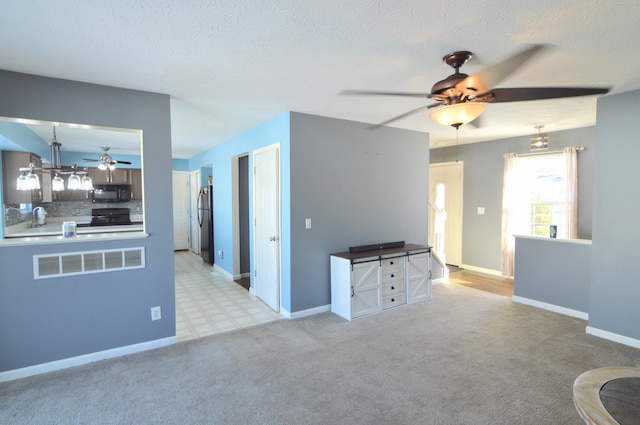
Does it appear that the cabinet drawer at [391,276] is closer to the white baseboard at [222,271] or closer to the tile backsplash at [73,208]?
the white baseboard at [222,271]

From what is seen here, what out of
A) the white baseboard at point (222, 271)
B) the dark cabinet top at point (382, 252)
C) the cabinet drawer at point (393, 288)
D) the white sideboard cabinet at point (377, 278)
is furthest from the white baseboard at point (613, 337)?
the white baseboard at point (222, 271)

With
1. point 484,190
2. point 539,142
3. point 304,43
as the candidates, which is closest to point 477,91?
point 304,43

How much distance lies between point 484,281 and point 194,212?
6687 mm

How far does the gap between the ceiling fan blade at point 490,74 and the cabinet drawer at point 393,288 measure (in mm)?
2595

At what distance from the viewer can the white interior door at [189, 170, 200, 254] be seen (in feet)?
25.2

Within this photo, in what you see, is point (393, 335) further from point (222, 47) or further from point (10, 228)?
point (10, 228)

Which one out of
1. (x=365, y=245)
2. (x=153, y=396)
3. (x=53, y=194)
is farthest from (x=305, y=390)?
(x=53, y=194)

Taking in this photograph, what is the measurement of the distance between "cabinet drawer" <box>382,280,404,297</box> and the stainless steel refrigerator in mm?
3863

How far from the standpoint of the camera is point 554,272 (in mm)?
3994

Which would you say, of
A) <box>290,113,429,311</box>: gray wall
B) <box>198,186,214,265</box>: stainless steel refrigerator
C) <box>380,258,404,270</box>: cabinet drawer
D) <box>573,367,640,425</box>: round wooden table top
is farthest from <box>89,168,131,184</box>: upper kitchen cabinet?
<box>573,367,640,425</box>: round wooden table top

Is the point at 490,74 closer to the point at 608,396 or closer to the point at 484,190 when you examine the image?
the point at 608,396

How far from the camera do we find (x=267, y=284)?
4.20 metres

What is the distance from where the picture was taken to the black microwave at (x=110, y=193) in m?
6.91

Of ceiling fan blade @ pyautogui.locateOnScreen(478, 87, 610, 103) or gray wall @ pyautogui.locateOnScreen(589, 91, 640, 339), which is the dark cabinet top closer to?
gray wall @ pyautogui.locateOnScreen(589, 91, 640, 339)
